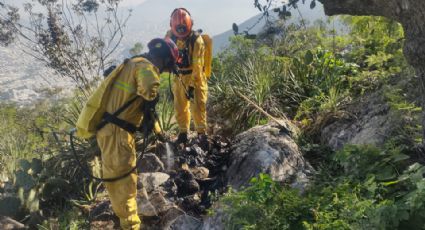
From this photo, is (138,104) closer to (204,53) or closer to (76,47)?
(204,53)

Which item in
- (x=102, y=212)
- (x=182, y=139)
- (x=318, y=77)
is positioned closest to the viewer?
(x=102, y=212)

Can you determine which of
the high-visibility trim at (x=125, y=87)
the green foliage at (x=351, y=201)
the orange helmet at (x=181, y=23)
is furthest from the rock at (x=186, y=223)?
the orange helmet at (x=181, y=23)

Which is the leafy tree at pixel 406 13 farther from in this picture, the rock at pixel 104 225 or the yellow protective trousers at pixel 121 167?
the rock at pixel 104 225

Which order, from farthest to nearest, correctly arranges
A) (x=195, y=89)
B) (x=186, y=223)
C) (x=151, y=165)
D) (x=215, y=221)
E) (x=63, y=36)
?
(x=63, y=36) → (x=195, y=89) → (x=151, y=165) → (x=186, y=223) → (x=215, y=221)

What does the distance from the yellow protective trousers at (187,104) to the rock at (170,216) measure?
1.69 metres

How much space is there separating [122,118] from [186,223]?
115 centimetres

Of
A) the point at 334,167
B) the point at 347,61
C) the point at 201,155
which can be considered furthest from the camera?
the point at 347,61

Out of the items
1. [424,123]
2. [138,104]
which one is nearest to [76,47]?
[138,104]

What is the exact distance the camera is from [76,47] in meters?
11.3

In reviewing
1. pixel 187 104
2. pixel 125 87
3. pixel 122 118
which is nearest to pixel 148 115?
pixel 122 118

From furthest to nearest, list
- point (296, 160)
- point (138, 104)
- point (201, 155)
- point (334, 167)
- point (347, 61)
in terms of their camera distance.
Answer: point (347, 61) → point (201, 155) → point (296, 160) → point (138, 104) → point (334, 167)

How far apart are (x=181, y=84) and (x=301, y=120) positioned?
5.71ft

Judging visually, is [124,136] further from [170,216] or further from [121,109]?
[170,216]

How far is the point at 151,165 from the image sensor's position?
5.66 meters
